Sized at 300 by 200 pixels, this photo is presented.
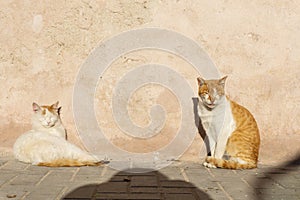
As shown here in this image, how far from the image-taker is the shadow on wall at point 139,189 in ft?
9.72

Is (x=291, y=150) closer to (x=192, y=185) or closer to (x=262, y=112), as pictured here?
(x=262, y=112)

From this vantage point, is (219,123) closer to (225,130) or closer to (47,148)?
(225,130)

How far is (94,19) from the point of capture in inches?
191

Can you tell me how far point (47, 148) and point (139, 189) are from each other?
49.4 inches

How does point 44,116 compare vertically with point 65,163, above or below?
above

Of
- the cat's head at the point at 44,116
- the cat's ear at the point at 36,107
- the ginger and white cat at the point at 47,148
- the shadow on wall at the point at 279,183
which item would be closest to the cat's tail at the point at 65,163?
the ginger and white cat at the point at 47,148

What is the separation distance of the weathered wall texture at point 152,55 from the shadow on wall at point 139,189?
126 centimetres

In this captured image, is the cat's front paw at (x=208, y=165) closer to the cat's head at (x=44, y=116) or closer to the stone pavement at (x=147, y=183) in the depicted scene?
the stone pavement at (x=147, y=183)

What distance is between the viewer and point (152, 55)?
4820 millimetres

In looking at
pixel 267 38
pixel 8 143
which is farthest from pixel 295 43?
pixel 8 143

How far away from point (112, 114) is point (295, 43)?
2.58 metres

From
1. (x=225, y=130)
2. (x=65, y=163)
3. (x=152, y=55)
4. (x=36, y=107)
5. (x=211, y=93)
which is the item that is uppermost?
(x=152, y=55)

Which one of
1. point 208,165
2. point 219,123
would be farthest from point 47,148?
point 219,123

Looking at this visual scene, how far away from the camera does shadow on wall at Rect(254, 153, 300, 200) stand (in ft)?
10.1
